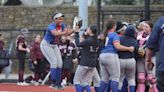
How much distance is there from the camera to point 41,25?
24391mm

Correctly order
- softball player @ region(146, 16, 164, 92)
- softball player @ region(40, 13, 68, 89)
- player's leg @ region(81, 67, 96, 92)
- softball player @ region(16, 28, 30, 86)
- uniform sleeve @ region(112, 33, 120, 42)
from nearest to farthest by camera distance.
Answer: softball player @ region(146, 16, 164, 92), uniform sleeve @ region(112, 33, 120, 42), player's leg @ region(81, 67, 96, 92), softball player @ region(40, 13, 68, 89), softball player @ region(16, 28, 30, 86)

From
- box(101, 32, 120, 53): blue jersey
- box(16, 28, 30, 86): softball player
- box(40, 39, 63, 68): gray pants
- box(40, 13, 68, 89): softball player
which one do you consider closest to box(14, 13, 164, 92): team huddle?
box(101, 32, 120, 53): blue jersey

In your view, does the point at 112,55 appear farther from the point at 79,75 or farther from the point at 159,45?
the point at 159,45

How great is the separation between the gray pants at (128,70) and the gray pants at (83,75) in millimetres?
807

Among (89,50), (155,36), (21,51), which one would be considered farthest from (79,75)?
(21,51)

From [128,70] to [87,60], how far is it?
41.3 inches

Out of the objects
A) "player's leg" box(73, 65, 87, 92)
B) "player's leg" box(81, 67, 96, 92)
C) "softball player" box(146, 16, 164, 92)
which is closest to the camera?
"softball player" box(146, 16, 164, 92)

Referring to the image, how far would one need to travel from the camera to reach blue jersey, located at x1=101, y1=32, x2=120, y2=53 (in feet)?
37.2

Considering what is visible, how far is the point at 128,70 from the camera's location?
11625 mm

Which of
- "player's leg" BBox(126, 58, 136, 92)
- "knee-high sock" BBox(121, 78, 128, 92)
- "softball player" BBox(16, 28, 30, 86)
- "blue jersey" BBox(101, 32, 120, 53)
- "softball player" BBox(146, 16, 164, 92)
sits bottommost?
"softball player" BBox(16, 28, 30, 86)

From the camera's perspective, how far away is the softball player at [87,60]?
1209cm

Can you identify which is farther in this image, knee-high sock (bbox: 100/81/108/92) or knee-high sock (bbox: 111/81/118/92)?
knee-high sock (bbox: 100/81/108/92)

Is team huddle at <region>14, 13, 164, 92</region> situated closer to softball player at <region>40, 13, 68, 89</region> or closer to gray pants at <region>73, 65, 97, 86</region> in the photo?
gray pants at <region>73, 65, 97, 86</region>

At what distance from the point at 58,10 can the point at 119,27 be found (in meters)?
12.8
